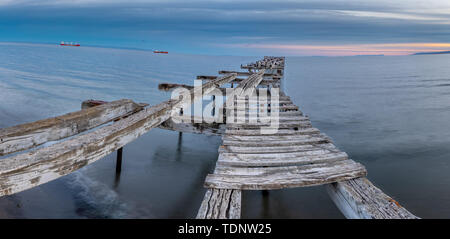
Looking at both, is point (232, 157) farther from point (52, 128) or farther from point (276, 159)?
point (52, 128)

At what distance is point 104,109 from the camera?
438cm

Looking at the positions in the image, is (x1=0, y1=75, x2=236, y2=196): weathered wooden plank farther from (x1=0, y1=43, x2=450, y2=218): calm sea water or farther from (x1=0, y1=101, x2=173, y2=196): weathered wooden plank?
(x1=0, y1=43, x2=450, y2=218): calm sea water

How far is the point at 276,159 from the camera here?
136 inches

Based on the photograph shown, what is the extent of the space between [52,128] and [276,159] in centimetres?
273

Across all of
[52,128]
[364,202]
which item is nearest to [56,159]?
[52,128]

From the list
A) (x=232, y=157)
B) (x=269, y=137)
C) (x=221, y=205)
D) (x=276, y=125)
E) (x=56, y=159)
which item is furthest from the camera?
(x=276, y=125)

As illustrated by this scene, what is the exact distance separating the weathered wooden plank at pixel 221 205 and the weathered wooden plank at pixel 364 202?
42.9 inches

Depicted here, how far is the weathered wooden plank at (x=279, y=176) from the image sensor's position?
285 centimetres

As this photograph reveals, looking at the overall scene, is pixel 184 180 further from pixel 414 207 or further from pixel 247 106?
pixel 414 207

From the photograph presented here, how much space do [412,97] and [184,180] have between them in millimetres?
19963

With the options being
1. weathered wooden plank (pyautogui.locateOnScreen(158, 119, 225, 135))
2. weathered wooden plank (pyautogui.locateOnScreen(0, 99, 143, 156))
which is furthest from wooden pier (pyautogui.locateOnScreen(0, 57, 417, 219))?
weathered wooden plank (pyautogui.locateOnScreen(158, 119, 225, 135))
